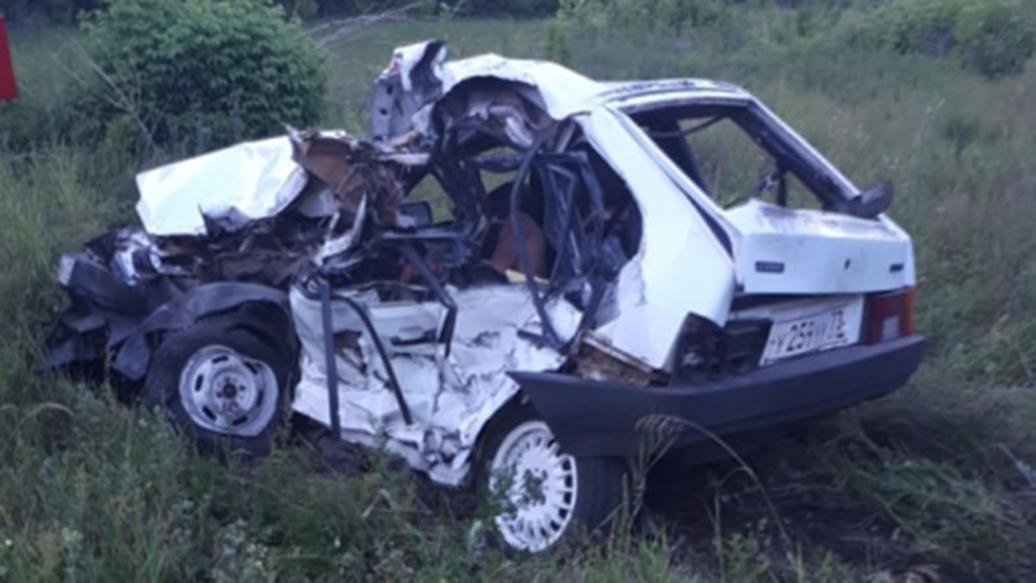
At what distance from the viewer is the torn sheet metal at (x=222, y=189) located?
→ 21.5 feet

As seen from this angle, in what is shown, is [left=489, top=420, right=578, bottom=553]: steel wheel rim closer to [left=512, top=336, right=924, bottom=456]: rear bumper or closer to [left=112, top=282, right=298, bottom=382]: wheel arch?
[left=512, top=336, right=924, bottom=456]: rear bumper

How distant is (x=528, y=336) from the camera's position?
537cm

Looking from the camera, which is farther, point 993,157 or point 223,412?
point 993,157

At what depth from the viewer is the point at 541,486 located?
518 centimetres

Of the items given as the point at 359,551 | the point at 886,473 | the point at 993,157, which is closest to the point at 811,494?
the point at 886,473

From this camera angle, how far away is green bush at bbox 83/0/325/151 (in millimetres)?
10148

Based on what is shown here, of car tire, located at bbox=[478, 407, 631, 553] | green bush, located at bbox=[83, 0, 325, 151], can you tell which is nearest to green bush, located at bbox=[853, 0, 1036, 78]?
green bush, located at bbox=[83, 0, 325, 151]

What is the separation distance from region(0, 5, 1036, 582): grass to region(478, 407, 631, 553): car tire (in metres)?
0.15

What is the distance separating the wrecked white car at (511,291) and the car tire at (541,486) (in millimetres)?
10

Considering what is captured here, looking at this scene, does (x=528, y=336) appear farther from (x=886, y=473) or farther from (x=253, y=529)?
(x=886, y=473)

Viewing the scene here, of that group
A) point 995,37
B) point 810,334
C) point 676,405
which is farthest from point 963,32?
point 676,405

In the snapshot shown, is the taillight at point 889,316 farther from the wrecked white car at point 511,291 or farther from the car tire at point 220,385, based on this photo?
the car tire at point 220,385

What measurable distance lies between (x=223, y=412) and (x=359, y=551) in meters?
1.50

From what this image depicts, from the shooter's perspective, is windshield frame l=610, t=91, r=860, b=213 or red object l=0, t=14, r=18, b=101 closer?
windshield frame l=610, t=91, r=860, b=213
